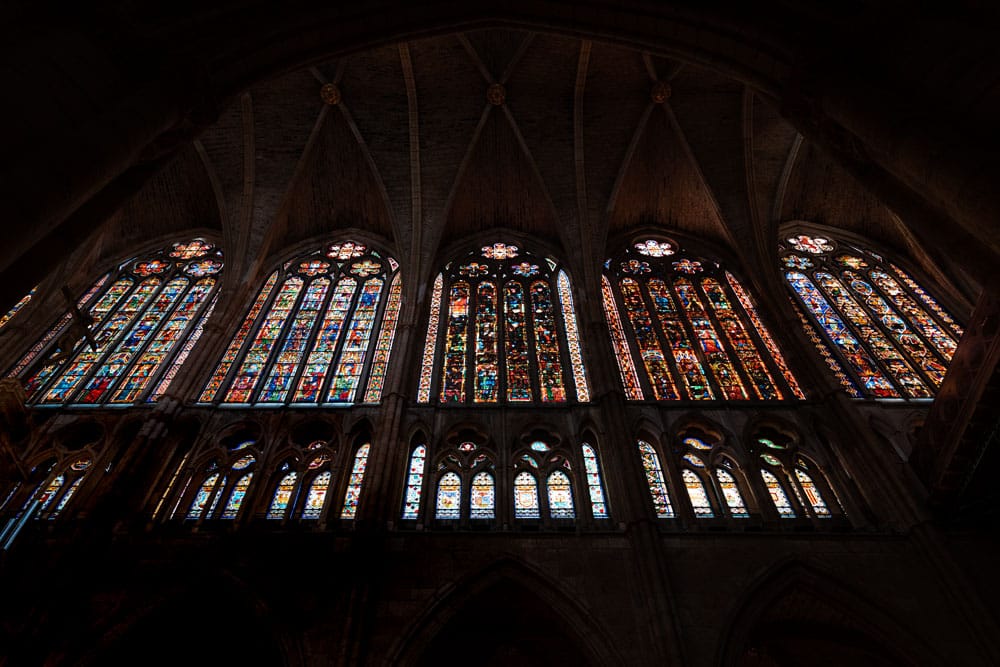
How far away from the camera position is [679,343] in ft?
39.7

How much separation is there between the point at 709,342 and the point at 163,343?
10864 mm

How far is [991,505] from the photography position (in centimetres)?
745

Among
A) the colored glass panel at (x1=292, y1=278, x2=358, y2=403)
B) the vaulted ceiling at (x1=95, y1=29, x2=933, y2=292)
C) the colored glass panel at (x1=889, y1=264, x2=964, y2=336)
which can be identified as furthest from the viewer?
the vaulted ceiling at (x1=95, y1=29, x2=933, y2=292)

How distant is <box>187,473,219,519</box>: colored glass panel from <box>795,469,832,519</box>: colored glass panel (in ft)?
29.0

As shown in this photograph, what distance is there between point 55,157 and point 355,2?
14.6ft

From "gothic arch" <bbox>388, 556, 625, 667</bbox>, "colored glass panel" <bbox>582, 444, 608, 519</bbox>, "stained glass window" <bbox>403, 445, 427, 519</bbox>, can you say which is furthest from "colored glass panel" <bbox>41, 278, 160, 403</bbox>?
"colored glass panel" <bbox>582, 444, 608, 519</bbox>

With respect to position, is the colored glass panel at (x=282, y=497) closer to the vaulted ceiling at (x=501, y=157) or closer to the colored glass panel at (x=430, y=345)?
the colored glass panel at (x=430, y=345)

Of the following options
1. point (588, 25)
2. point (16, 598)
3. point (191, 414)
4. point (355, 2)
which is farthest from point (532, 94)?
point (16, 598)

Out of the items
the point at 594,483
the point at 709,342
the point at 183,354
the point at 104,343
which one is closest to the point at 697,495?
the point at 594,483

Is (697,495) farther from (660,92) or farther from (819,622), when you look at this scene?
(660,92)

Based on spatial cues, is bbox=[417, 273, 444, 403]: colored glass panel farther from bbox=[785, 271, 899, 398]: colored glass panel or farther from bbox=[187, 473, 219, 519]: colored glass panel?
bbox=[785, 271, 899, 398]: colored glass panel

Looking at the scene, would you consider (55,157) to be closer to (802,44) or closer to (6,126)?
(6,126)

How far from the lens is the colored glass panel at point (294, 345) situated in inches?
427

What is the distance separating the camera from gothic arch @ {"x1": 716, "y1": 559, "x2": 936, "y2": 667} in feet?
22.6
